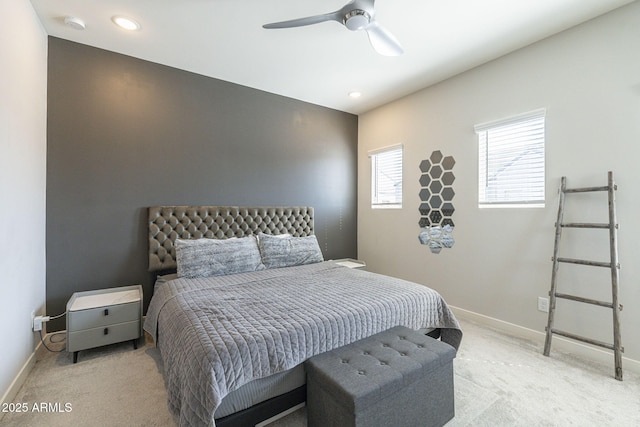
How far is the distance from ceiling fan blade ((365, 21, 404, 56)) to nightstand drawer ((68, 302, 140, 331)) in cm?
298

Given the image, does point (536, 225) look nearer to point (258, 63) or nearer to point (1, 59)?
point (258, 63)

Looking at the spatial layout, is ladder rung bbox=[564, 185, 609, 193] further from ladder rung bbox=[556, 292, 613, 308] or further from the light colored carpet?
the light colored carpet

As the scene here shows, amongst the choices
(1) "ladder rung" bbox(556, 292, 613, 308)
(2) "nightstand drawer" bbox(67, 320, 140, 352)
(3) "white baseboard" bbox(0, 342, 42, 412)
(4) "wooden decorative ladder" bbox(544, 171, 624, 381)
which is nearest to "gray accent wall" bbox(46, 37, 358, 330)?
(3) "white baseboard" bbox(0, 342, 42, 412)

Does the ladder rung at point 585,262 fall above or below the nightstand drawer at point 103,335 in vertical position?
above

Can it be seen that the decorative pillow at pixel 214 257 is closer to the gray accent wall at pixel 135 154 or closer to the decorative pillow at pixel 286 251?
the decorative pillow at pixel 286 251

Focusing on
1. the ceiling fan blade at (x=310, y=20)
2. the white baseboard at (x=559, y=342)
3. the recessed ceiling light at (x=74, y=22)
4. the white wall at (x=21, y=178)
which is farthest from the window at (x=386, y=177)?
the white wall at (x=21, y=178)

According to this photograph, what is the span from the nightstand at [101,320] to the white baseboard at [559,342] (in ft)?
11.2

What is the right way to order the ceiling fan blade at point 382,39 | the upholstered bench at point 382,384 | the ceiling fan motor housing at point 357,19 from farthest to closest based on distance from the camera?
the ceiling fan blade at point 382,39 → the ceiling fan motor housing at point 357,19 → the upholstered bench at point 382,384

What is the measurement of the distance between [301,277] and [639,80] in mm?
3162

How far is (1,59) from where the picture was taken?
5.82 feet

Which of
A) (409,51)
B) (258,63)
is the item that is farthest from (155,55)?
(409,51)

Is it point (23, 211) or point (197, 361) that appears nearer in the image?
point (197, 361)

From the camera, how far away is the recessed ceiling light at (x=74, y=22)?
7.80 feet

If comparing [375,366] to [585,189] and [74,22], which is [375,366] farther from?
[74,22]
